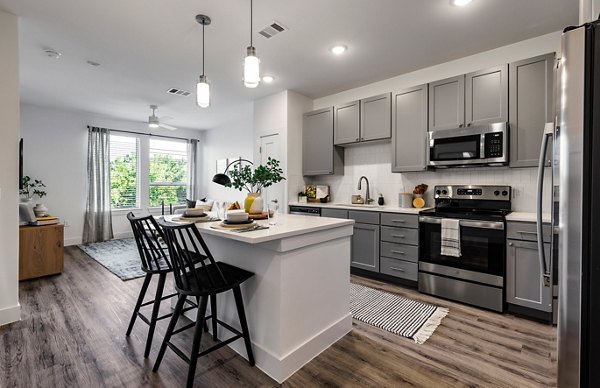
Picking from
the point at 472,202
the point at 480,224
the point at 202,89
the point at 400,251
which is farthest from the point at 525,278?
the point at 202,89

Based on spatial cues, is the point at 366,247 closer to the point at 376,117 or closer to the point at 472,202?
the point at 472,202

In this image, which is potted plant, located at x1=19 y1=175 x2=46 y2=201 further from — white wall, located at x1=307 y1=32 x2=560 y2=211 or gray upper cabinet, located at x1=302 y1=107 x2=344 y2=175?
white wall, located at x1=307 y1=32 x2=560 y2=211

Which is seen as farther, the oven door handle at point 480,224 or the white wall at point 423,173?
the white wall at point 423,173

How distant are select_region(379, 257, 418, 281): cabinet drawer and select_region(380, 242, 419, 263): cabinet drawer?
0.16 feet

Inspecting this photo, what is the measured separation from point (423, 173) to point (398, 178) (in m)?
0.34

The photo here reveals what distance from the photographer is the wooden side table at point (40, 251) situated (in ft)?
11.9

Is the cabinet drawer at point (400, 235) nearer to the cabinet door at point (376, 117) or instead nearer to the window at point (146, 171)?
the cabinet door at point (376, 117)

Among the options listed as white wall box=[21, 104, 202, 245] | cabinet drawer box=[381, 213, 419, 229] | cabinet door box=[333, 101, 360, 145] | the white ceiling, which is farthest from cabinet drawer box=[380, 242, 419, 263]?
white wall box=[21, 104, 202, 245]

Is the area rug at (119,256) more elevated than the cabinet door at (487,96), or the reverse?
the cabinet door at (487,96)

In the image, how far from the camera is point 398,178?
393cm

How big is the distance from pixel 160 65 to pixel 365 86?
2.76m

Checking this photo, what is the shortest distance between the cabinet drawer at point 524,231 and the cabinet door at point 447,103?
3.86 ft

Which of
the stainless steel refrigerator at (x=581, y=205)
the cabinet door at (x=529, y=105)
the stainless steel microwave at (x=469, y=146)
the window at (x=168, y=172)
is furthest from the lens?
the window at (x=168, y=172)

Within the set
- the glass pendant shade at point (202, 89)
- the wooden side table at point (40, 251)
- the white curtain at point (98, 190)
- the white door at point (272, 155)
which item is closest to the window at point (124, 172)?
the white curtain at point (98, 190)
